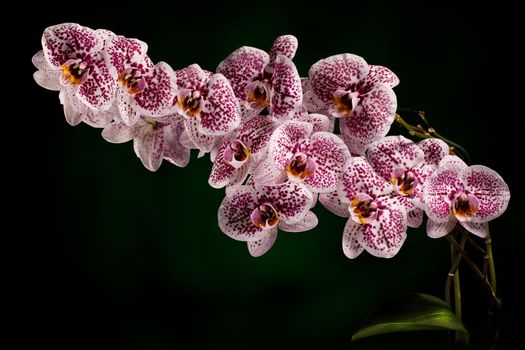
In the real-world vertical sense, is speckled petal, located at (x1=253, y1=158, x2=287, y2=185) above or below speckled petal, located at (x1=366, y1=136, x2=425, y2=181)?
below

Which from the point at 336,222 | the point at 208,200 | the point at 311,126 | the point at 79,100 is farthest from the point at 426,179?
the point at 208,200

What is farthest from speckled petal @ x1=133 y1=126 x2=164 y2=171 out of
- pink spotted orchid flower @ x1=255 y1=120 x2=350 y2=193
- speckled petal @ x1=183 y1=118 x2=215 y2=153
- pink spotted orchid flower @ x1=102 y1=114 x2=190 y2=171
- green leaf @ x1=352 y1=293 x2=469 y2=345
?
green leaf @ x1=352 y1=293 x2=469 y2=345

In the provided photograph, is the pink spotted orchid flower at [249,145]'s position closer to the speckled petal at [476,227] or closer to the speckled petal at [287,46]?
the speckled petal at [287,46]

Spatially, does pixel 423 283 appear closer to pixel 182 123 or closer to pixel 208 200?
pixel 208 200

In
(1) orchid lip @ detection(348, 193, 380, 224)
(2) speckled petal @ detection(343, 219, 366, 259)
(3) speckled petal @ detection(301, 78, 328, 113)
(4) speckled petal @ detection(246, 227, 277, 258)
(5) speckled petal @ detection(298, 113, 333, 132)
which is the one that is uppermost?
(3) speckled petal @ detection(301, 78, 328, 113)

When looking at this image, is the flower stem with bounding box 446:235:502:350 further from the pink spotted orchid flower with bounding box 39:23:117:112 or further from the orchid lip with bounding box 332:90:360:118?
the pink spotted orchid flower with bounding box 39:23:117:112

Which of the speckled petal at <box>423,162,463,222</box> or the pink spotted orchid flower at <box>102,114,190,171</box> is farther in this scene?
the pink spotted orchid flower at <box>102,114,190,171</box>
